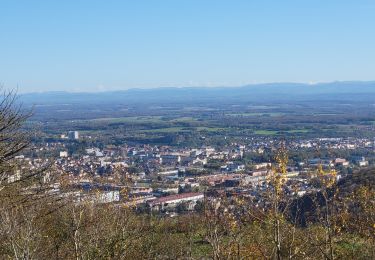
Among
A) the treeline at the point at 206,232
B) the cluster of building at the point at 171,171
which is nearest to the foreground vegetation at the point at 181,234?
the treeline at the point at 206,232

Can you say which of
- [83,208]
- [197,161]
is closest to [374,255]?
[83,208]

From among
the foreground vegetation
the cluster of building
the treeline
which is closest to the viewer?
the foreground vegetation

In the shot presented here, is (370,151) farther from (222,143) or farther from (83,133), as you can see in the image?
(83,133)

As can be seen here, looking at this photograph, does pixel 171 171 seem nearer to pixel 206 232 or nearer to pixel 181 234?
pixel 181 234

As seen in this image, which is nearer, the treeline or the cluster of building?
the treeline

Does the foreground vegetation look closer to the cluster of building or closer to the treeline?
the treeline

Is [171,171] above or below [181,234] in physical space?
below

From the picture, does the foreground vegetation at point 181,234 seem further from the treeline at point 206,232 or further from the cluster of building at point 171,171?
the cluster of building at point 171,171

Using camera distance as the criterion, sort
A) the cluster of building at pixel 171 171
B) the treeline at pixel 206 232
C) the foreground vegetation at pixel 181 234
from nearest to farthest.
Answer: the foreground vegetation at pixel 181 234, the treeline at pixel 206 232, the cluster of building at pixel 171 171

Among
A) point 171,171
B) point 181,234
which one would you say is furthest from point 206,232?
point 171,171

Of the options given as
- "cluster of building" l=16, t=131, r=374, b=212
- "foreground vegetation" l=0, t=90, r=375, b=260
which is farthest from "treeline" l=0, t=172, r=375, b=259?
"cluster of building" l=16, t=131, r=374, b=212

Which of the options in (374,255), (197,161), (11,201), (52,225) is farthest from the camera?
(197,161)
